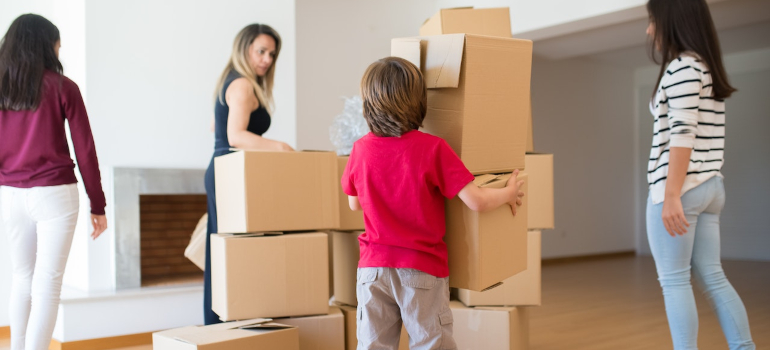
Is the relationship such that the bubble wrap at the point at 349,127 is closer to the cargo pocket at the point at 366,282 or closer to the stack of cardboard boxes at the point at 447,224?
the stack of cardboard boxes at the point at 447,224

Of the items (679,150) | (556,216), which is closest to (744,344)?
(679,150)

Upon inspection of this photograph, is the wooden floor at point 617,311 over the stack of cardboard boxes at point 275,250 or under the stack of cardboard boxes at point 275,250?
under

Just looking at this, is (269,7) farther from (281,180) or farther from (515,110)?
(515,110)

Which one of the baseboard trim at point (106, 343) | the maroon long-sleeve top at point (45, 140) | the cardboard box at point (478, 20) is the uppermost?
the cardboard box at point (478, 20)

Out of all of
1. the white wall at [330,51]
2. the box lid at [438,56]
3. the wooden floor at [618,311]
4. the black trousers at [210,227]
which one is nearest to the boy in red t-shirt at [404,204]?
the box lid at [438,56]

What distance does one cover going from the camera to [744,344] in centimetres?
186

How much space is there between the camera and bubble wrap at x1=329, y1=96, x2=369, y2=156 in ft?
9.20

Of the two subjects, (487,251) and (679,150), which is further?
(679,150)

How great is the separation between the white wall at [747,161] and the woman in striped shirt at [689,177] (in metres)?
5.70

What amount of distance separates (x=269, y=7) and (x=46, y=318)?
2187 mm

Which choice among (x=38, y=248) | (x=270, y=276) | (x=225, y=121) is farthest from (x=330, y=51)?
(x=38, y=248)

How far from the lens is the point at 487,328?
2402 mm

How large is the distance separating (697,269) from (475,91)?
81cm

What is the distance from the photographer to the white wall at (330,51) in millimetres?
4184
